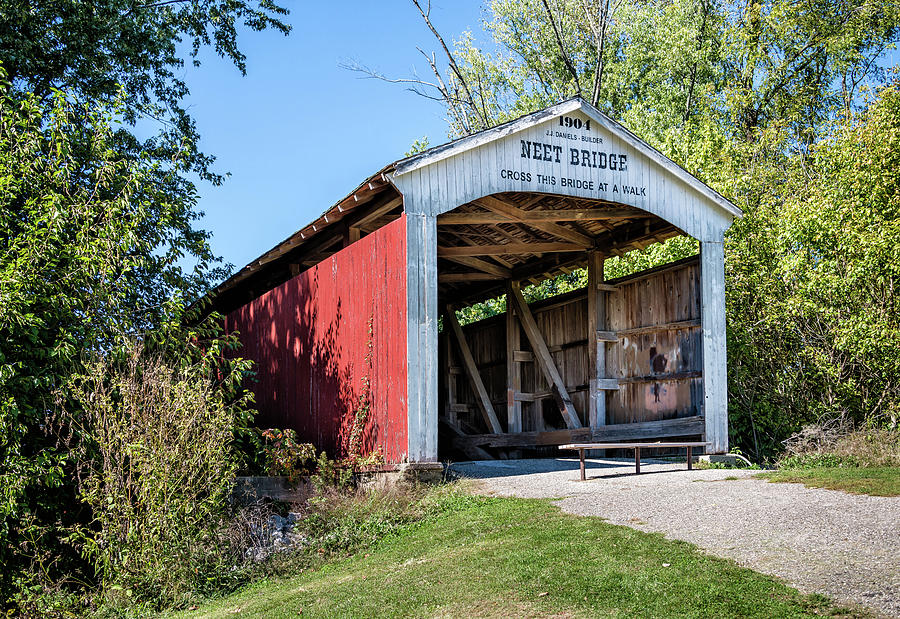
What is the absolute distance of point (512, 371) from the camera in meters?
15.8

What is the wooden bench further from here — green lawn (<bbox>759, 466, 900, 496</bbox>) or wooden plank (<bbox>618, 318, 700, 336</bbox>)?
wooden plank (<bbox>618, 318, 700, 336</bbox>)

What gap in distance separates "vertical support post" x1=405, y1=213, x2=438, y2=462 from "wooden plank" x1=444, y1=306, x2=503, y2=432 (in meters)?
6.03

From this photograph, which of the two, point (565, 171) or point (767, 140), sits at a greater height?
point (767, 140)

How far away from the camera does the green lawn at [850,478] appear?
331 inches

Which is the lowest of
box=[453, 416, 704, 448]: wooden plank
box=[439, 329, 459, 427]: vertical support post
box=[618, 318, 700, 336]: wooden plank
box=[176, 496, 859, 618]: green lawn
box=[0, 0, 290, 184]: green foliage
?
box=[176, 496, 859, 618]: green lawn

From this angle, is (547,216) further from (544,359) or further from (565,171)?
(544,359)

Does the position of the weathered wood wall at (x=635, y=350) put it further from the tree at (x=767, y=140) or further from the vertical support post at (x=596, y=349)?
the tree at (x=767, y=140)

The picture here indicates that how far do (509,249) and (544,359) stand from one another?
2185 mm

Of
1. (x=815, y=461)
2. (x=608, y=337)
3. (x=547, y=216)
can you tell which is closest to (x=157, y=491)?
(x=547, y=216)

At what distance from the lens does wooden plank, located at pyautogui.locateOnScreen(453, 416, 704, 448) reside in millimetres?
12219

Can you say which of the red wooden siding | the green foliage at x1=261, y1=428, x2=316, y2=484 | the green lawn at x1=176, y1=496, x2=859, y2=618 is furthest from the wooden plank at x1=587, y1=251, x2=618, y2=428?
the green lawn at x1=176, y1=496, x2=859, y2=618

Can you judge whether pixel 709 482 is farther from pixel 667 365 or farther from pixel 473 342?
pixel 473 342

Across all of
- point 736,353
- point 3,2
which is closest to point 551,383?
point 736,353


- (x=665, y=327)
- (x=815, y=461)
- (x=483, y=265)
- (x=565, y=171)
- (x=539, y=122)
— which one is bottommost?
(x=815, y=461)
